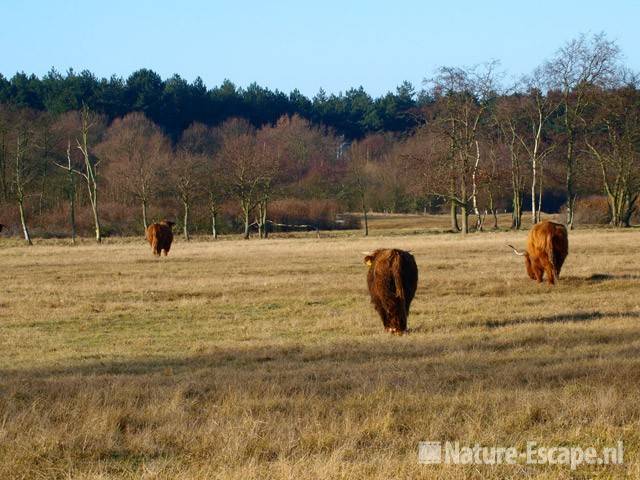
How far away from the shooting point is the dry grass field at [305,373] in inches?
239

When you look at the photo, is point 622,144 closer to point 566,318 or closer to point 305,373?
point 566,318

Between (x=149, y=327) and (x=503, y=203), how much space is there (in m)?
67.8

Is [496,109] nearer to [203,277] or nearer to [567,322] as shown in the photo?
[203,277]

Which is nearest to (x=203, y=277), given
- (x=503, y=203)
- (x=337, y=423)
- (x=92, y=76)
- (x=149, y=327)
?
(x=149, y=327)

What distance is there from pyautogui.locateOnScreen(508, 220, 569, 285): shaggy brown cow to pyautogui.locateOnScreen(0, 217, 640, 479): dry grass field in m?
Result: 0.70

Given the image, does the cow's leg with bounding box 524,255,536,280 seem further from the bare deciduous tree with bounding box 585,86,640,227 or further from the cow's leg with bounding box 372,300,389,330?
the bare deciduous tree with bounding box 585,86,640,227

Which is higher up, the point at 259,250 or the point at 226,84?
the point at 226,84

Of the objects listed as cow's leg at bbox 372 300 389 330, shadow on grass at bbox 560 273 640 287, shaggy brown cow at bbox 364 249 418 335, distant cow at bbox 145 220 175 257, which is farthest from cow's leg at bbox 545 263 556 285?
distant cow at bbox 145 220 175 257

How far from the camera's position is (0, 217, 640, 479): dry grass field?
19.9 feet

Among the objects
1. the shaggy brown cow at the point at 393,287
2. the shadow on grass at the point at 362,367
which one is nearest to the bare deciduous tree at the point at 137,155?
the shaggy brown cow at the point at 393,287

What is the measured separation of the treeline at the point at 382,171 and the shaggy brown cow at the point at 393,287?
36.5 metres

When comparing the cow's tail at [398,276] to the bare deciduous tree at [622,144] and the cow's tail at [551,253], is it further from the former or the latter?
the bare deciduous tree at [622,144]

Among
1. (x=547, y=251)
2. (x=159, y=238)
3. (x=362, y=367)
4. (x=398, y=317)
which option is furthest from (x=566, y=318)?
(x=159, y=238)

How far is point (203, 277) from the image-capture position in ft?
87.2
